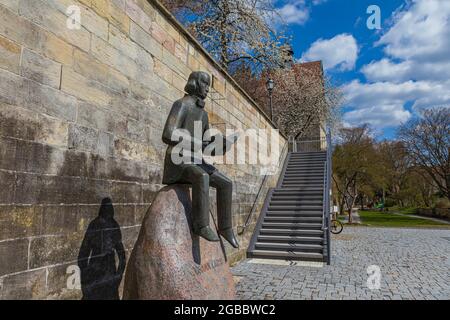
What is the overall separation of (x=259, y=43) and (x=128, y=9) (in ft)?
41.1

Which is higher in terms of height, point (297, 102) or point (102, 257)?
point (297, 102)

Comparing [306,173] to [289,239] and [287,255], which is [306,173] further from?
[287,255]

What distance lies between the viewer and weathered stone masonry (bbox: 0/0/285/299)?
2.71 meters

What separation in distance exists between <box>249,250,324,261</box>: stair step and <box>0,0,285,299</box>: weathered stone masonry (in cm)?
483

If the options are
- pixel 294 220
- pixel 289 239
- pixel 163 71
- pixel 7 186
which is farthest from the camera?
pixel 294 220

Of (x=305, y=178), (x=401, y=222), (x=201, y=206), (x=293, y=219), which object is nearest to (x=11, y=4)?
(x=201, y=206)

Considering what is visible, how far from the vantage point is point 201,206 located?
3012mm

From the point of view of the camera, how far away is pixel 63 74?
10.8 feet

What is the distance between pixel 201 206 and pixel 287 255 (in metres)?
5.95

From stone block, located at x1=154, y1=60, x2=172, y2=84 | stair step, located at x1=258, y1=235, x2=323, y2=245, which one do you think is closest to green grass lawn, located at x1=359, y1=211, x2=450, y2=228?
stair step, located at x1=258, y1=235, x2=323, y2=245

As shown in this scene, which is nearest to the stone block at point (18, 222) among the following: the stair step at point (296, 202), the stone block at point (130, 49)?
the stone block at point (130, 49)

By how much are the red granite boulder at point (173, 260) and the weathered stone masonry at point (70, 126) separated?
2.85 ft

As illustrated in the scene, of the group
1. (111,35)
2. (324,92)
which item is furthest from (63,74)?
(324,92)
